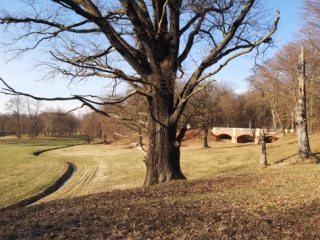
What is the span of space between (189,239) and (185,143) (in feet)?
150

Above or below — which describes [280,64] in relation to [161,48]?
above

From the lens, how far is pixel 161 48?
877 cm

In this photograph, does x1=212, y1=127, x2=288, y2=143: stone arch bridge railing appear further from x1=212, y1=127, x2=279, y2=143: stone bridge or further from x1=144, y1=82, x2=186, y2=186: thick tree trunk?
x1=144, y1=82, x2=186, y2=186: thick tree trunk

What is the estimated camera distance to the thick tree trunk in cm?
873

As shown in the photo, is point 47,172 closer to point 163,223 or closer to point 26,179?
point 26,179

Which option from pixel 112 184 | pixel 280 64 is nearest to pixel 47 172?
pixel 112 184

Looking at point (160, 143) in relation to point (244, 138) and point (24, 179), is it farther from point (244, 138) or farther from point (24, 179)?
point (244, 138)

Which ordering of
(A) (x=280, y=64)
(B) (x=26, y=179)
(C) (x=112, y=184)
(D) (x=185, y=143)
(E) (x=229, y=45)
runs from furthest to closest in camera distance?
1. (D) (x=185, y=143)
2. (A) (x=280, y=64)
3. (B) (x=26, y=179)
4. (C) (x=112, y=184)
5. (E) (x=229, y=45)

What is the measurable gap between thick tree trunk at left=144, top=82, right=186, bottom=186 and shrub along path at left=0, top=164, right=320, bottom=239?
150 centimetres

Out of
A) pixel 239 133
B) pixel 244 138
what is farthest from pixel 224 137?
pixel 239 133

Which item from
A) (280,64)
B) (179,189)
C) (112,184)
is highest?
(280,64)

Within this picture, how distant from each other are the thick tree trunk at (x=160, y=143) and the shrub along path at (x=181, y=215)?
4.93 ft

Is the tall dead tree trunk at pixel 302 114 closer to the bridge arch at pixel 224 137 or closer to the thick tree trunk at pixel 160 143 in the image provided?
the thick tree trunk at pixel 160 143

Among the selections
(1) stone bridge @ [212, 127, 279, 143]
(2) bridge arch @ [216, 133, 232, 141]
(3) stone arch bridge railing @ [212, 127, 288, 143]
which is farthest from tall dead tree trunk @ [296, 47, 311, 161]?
(2) bridge arch @ [216, 133, 232, 141]
